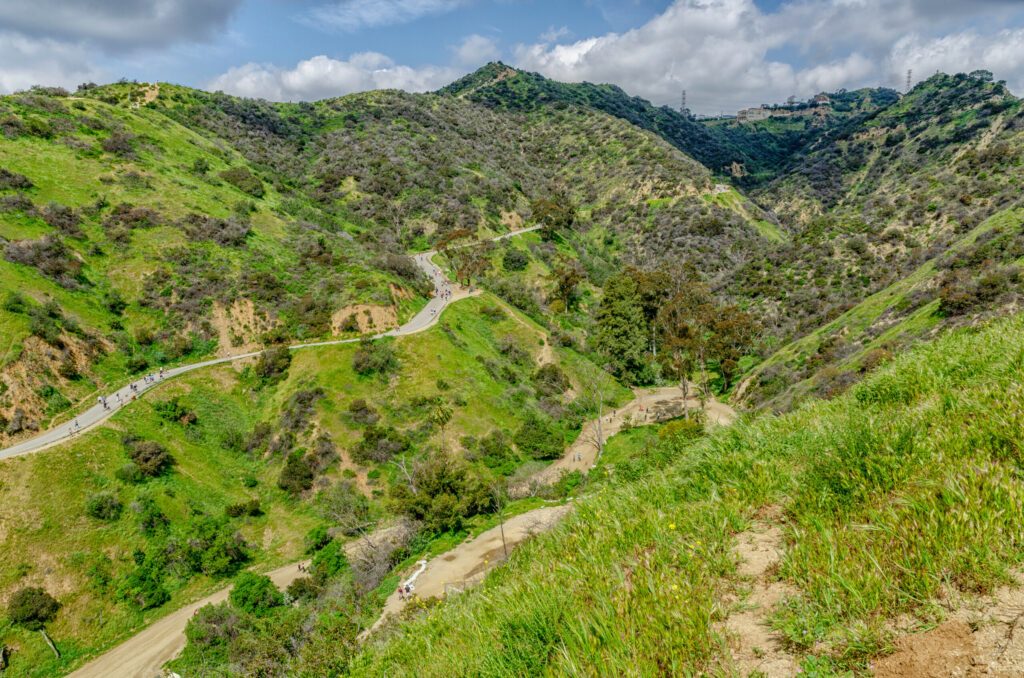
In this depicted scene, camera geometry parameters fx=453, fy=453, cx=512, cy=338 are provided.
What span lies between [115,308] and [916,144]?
175 metres

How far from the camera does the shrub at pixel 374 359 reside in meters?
44.2

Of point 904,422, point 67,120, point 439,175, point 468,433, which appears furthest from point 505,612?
point 439,175

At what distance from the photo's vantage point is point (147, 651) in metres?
24.3

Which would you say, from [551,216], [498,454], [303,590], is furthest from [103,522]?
[551,216]

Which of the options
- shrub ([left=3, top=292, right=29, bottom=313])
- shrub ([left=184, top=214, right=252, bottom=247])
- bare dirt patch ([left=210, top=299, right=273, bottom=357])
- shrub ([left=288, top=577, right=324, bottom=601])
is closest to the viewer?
shrub ([left=288, top=577, right=324, bottom=601])

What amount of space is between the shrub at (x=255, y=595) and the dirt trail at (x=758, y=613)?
2903 centimetres

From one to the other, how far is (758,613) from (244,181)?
8638 cm

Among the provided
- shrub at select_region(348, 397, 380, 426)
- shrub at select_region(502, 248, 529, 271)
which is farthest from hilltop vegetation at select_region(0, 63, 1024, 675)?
shrub at select_region(502, 248, 529, 271)

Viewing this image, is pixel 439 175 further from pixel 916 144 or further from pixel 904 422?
pixel 916 144

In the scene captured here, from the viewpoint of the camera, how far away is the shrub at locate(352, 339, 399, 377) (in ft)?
145

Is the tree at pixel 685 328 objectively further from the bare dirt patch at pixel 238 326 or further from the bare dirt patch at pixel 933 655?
the bare dirt patch at pixel 933 655

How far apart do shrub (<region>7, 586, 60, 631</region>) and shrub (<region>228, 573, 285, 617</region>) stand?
917cm

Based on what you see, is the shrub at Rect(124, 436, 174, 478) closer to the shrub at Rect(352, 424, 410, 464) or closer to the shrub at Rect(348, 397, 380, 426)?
the shrub at Rect(352, 424, 410, 464)

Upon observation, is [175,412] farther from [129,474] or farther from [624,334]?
[624,334]
